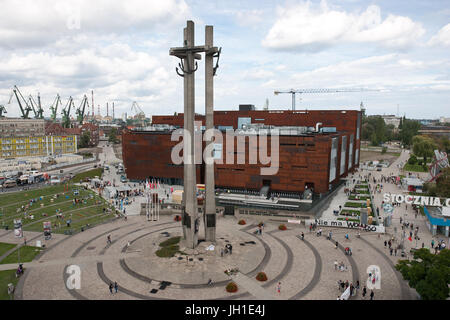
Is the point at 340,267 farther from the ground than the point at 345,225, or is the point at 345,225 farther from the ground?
the point at 345,225

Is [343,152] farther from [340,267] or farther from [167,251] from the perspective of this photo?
[167,251]

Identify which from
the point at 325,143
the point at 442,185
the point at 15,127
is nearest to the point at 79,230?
the point at 325,143

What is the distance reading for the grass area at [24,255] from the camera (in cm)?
4348

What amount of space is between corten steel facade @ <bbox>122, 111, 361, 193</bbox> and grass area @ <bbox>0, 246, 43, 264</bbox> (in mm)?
45772

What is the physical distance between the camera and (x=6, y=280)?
123 ft

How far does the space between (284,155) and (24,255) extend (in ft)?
179

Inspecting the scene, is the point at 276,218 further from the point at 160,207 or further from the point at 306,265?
the point at 160,207

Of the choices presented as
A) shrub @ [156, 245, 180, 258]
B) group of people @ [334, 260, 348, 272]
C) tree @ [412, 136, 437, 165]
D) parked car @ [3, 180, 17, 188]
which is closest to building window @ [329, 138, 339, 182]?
group of people @ [334, 260, 348, 272]

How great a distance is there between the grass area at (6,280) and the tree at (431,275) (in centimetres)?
4030

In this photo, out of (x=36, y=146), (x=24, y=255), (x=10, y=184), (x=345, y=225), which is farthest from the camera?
(x=36, y=146)

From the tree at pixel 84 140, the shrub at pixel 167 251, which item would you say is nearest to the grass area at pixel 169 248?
the shrub at pixel 167 251

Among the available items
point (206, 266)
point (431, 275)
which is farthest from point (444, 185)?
point (206, 266)

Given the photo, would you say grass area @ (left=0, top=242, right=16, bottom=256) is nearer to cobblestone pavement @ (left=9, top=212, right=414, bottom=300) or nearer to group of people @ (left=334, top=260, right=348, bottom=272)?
cobblestone pavement @ (left=9, top=212, right=414, bottom=300)

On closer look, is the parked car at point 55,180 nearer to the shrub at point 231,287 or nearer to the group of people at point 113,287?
the group of people at point 113,287
